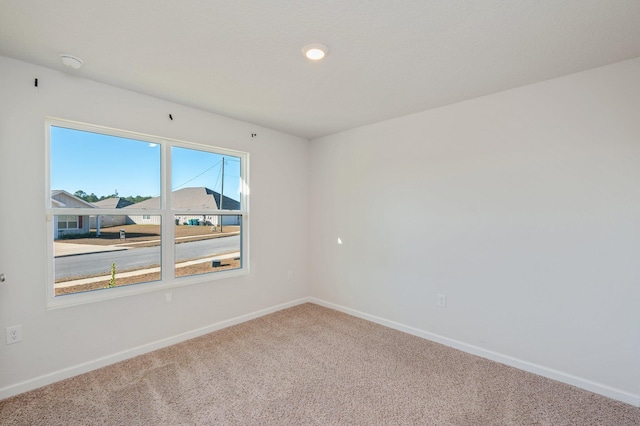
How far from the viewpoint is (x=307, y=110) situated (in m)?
3.11

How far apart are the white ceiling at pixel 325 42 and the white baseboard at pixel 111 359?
237 centimetres

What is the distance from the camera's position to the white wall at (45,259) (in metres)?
2.11

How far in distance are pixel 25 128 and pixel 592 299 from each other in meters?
A: 4.47

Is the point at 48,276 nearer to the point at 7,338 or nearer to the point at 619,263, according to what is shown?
the point at 7,338

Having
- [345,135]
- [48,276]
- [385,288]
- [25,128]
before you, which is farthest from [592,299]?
[25,128]

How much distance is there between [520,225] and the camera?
8.30 feet

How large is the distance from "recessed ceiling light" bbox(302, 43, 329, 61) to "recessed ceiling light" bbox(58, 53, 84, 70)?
5.40 ft

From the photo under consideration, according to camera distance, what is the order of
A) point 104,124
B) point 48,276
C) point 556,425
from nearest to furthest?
point 556,425, point 48,276, point 104,124

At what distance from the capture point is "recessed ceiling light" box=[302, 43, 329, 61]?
1.90 m

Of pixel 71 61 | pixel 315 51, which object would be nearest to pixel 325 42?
pixel 315 51

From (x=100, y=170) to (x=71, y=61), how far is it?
2.95 ft

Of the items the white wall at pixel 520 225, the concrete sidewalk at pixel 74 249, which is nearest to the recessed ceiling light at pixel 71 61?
the concrete sidewalk at pixel 74 249

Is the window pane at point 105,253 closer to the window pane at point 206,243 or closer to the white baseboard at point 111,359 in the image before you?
the window pane at point 206,243

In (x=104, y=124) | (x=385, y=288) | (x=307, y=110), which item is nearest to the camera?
(x=104, y=124)
